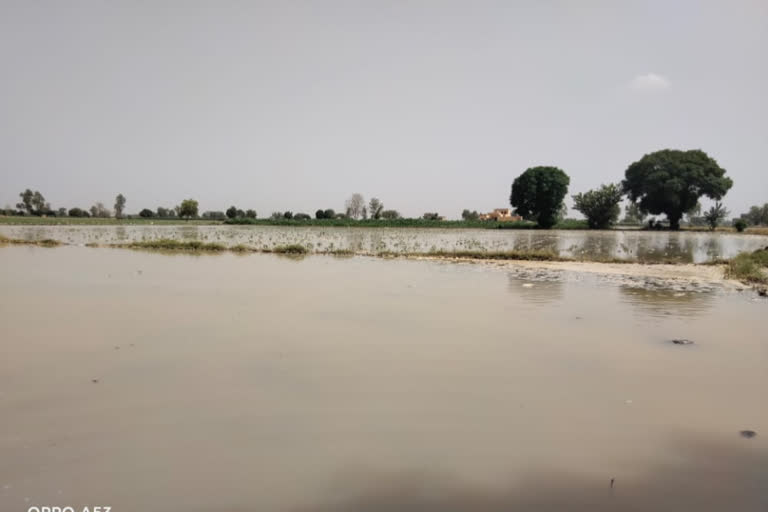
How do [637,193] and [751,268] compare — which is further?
[637,193]

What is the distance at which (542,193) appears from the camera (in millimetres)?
75375

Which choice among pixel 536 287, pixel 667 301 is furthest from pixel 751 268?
pixel 536 287

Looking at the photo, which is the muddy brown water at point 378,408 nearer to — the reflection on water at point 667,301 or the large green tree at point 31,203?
the reflection on water at point 667,301

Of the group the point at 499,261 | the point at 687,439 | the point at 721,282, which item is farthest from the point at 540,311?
the point at 499,261

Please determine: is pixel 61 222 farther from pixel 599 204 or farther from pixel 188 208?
pixel 599 204

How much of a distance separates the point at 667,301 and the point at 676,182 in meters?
67.8

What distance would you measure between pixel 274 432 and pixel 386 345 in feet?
9.87

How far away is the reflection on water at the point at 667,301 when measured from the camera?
991 centimetres

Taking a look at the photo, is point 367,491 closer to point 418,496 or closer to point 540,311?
point 418,496

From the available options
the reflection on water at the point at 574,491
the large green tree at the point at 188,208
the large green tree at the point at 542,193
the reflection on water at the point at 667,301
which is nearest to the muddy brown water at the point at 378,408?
the reflection on water at the point at 574,491

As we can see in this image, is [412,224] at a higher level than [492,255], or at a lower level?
higher

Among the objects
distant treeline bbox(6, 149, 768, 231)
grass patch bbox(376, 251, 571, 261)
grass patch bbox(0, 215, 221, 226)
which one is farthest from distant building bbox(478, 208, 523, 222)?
→ grass patch bbox(376, 251, 571, 261)

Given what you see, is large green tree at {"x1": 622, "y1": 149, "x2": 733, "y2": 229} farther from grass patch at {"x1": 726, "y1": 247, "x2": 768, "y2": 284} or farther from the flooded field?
grass patch at {"x1": 726, "y1": 247, "x2": 768, "y2": 284}

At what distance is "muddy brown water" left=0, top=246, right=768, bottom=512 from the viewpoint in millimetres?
3365
